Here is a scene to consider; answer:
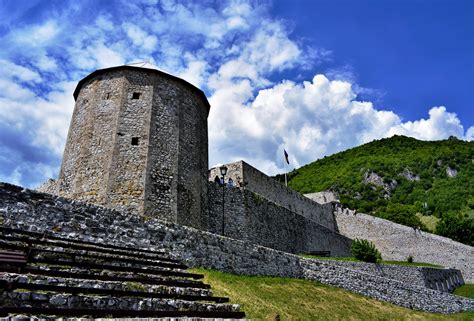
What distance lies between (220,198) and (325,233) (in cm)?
2117

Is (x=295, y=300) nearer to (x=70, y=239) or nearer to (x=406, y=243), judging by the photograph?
(x=70, y=239)

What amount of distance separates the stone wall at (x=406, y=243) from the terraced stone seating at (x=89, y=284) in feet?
141

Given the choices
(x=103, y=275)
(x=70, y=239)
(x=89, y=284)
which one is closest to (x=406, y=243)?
(x=70, y=239)

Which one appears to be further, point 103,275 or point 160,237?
point 160,237

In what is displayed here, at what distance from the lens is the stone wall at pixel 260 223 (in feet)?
83.6

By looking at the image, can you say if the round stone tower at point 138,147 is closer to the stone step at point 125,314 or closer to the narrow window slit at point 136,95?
the narrow window slit at point 136,95

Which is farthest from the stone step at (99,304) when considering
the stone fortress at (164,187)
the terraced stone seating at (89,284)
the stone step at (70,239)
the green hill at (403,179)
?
the green hill at (403,179)

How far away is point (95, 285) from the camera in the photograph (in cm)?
682

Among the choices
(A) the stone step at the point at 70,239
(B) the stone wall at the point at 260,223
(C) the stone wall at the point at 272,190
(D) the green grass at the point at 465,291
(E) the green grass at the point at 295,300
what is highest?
(C) the stone wall at the point at 272,190

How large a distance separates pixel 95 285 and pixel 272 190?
1171 inches

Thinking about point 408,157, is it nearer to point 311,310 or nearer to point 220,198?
point 220,198

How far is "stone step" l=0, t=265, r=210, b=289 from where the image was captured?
6.51m

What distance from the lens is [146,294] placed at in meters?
7.11

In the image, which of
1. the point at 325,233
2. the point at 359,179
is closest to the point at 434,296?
the point at 325,233
